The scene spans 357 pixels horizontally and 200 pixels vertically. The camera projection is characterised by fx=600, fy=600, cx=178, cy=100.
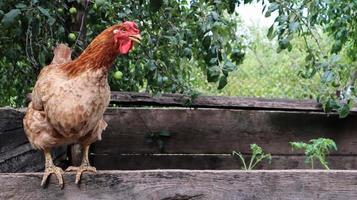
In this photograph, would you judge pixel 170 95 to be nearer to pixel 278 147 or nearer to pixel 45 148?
pixel 278 147

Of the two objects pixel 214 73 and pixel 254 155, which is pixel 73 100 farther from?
pixel 254 155

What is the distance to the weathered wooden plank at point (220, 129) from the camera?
2824mm

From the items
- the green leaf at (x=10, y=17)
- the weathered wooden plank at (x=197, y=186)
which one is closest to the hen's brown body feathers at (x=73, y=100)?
the weathered wooden plank at (x=197, y=186)

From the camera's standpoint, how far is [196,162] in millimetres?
2854

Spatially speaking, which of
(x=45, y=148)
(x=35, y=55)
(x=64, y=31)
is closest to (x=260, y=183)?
(x=45, y=148)

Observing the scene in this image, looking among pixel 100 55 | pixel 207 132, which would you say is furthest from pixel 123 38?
pixel 207 132

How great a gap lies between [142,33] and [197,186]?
1.28 metres

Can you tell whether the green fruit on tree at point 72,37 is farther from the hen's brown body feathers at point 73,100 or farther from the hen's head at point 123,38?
the hen's head at point 123,38

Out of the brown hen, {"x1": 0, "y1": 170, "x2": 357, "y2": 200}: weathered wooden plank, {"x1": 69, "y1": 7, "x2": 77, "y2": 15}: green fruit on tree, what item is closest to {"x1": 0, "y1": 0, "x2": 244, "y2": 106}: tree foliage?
{"x1": 69, "y1": 7, "x2": 77, "y2": 15}: green fruit on tree

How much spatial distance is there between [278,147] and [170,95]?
1.93ft

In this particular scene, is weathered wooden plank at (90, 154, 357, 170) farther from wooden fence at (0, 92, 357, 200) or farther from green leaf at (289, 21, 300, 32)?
green leaf at (289, 21, 300, 32)

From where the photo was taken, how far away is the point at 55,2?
2.34 metres

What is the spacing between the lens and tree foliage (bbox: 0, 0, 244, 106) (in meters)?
2.08

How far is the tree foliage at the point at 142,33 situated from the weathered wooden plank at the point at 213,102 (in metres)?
0.06
